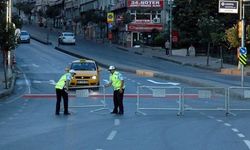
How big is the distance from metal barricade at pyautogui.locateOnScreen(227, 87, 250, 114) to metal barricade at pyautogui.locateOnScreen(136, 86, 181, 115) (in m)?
2.03

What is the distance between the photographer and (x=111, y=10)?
112 metres

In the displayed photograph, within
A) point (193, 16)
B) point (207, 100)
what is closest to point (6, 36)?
point (207, 100)

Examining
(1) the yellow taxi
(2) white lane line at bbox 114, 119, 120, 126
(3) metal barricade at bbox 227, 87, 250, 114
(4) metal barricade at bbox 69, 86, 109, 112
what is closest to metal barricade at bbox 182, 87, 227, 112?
(3) metal barricade at bbox 227, 87, 250, 114

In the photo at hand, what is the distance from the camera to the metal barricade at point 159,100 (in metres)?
23.5

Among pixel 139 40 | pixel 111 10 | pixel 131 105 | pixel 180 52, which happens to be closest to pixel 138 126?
pixel 131 105

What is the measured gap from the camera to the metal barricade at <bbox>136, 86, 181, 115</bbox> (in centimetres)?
2348

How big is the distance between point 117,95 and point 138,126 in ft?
13.1

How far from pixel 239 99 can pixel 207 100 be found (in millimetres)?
1372

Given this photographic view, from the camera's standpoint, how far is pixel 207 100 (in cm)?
2747

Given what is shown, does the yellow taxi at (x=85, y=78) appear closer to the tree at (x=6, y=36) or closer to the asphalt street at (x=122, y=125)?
the asphalt street at (x=122, y=125)

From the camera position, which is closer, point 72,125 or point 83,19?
point 72,125

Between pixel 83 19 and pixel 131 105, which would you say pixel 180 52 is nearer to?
pixel 83 19

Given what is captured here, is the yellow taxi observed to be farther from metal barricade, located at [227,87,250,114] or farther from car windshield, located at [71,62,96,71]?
metal barricade, located at [227,87,250,114]

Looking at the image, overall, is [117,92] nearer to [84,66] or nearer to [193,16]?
[84,66]
